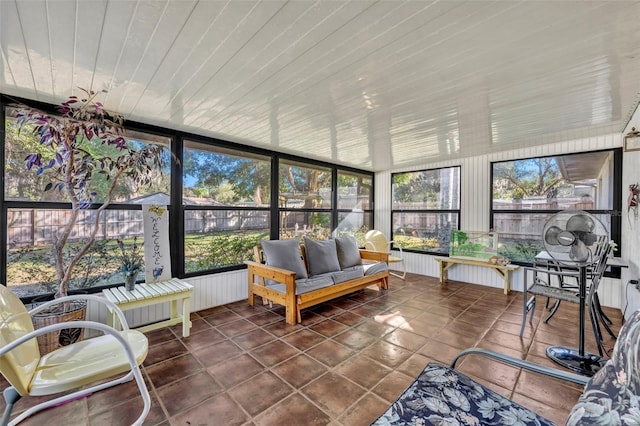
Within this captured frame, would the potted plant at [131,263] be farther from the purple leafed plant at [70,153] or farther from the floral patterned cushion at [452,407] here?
the floral patterned cushion at [452,407]

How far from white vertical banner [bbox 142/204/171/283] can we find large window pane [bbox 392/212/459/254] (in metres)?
4.50

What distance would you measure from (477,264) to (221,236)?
4.10m

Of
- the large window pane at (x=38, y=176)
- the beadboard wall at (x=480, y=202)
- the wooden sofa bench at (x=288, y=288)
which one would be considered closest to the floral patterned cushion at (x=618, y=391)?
the wooden sofa bench at (x=288, y=288)

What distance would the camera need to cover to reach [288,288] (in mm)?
3080

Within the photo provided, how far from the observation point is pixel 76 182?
2342 mm

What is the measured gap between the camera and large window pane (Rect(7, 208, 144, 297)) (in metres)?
2.46

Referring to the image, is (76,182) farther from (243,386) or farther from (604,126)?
(604,126)

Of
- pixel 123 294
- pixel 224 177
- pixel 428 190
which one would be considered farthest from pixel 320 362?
pixel 428 190

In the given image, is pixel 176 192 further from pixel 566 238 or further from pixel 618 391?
pixel 566 238

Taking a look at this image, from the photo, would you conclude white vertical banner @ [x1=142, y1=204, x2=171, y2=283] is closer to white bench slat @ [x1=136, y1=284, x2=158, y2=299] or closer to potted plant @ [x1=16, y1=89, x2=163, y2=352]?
white bench slat @ [x1=136, y1=284, x2=158, y2=299]

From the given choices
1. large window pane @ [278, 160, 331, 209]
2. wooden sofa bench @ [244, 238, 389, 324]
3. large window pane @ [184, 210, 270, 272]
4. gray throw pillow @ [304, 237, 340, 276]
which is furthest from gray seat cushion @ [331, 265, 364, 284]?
large window pane @ [278, 160, 331, 209]

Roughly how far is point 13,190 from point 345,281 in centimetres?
358

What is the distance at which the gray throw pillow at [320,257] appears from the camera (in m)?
3.76

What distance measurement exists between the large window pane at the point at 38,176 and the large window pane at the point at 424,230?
15.5ft
